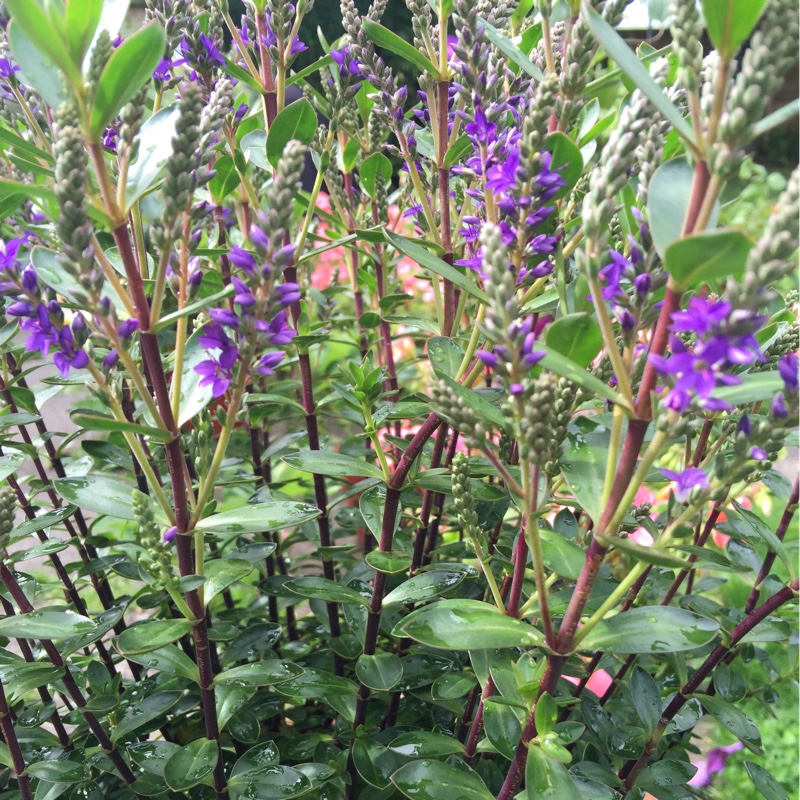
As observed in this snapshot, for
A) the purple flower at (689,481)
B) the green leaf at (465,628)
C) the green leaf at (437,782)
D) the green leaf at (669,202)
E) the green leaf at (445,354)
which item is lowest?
the green leaf at (437,782)

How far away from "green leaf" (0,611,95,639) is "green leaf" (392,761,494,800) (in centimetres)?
55

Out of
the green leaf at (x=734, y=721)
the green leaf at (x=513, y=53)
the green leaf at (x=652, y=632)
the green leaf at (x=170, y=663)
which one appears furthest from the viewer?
the green leaf at (x=734, y=721)

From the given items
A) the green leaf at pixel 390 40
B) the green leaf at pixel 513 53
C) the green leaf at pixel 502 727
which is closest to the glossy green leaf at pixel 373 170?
the green leaf at pixel 390 40

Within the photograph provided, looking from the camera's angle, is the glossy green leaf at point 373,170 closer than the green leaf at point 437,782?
No

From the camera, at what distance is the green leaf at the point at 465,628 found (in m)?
0.86

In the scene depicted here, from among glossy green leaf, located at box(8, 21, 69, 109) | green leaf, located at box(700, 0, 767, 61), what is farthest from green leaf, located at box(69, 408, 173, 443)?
green leaf, located at box(700, 0, 767, 61)

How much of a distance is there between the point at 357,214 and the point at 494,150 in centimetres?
89

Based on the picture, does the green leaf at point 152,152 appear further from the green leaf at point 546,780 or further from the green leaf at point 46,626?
the green leaf at point 546,780

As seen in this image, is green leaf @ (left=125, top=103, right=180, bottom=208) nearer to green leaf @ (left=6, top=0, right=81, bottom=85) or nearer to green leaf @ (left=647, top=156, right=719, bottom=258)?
green leaf @ (left=6, top=0, right=81, bottom=85)

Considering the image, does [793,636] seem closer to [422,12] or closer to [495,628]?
[495,628]

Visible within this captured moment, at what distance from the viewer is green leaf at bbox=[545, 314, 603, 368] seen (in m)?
0.81

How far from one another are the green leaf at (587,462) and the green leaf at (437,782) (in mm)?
535

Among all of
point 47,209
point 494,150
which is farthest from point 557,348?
point 47,209

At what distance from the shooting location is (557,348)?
0.85 metres
